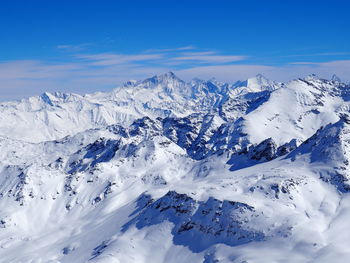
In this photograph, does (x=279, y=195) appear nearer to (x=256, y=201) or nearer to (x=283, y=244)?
(x=256, y=201)

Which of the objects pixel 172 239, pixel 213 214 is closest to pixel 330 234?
pixel 213 214

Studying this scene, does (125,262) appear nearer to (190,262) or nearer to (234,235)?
(190,262)

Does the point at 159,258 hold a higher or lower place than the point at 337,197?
lower

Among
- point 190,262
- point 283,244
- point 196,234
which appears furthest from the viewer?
point 196,234

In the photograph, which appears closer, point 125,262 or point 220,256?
point 220,256

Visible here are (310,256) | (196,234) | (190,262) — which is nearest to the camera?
(310,256)

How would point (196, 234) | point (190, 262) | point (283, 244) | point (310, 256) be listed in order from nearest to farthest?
point (310, 256) → point (283, 244) → point (190, 262) → point (196, 234)

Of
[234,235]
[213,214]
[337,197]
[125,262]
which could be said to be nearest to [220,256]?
[234,235]

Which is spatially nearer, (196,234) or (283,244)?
(283,244)

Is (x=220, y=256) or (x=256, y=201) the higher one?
(x=256, y=201)
